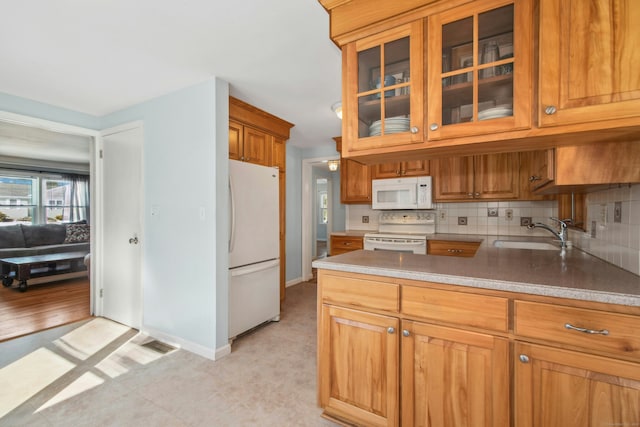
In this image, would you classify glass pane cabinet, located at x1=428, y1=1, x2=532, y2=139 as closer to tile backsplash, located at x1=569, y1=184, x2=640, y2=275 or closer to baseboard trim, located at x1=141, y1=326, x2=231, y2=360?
tile backsplash, located at x1=569, y1=184, x2=640, y2=275

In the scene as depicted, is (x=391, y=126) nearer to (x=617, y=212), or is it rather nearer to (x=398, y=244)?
(x=617, y=212)

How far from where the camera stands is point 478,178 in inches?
128

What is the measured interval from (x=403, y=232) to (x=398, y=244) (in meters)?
0.48

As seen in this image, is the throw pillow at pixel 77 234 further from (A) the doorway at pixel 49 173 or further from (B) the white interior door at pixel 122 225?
(B) the white interior door at pixel 122 225

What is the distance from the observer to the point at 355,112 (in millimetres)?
1589

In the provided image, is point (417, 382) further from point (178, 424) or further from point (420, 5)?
point (420, 5)

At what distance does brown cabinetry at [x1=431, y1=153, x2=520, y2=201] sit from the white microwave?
14 centimetres

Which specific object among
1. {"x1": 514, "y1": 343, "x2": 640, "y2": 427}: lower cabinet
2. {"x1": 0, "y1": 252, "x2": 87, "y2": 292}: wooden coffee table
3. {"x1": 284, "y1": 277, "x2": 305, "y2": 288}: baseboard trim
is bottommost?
{"x1": 284, "y1": 277, "x2": 305, "y2": 288}: baseboard trim

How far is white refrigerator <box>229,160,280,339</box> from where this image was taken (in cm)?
Answer: 262

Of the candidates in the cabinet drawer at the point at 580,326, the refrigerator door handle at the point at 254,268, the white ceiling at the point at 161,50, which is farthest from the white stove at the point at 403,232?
the cabinet drawer at the point at 580,326

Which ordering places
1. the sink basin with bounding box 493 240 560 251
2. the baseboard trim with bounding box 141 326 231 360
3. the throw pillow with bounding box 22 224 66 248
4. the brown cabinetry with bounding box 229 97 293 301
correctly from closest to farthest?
the baseboard trim with bounding box 141 326 231 360
the sink basin with bounding box 493 240 560 251
the brown cabinetry with bounding box 229 97 293 301
the throw pillow with bounding box 22 224 66 248

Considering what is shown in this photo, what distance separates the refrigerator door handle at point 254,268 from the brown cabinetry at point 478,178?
207 cm

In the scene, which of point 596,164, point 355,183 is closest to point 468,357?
point 596,164

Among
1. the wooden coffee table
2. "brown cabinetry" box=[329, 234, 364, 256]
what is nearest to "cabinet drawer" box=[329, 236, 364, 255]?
"brown cabinetry" box=[329, 234, 364, 256]
